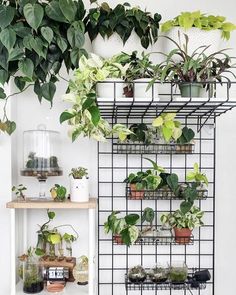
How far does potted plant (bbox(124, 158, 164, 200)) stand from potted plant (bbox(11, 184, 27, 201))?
508 millimetres

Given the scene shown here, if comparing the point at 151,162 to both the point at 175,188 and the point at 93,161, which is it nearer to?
the point at 175,188

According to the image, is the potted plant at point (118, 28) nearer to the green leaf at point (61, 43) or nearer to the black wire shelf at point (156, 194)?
the green leaf at point (61, 43)

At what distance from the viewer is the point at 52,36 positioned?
5.75ft

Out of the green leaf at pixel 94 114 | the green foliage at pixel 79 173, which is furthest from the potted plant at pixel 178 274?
the green leaf at pixel 94 114

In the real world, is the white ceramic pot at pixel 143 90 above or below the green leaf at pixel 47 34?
below

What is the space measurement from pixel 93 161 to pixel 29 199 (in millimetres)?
374

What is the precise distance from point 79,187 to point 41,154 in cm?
26

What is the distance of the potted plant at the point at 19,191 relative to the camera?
1976 millimetres

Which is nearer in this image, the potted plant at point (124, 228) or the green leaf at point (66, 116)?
the green leaf at point (66, 116)

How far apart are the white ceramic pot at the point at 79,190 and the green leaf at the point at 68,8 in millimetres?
729

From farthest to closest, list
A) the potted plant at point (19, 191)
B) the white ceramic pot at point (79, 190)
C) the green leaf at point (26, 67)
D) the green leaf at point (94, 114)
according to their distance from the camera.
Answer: the potted plant at point (19, 191), the white ceramic pot at point (79, 190), the green leaf at point (26, 67), the green leaf at point (94, 114)

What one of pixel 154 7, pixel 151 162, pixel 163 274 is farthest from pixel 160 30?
pixel 163 274

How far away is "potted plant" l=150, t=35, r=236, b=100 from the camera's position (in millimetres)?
1673

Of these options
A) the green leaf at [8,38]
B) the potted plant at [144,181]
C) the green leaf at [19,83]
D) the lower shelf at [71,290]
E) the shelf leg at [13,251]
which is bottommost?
the lower shelf at [71,290]
